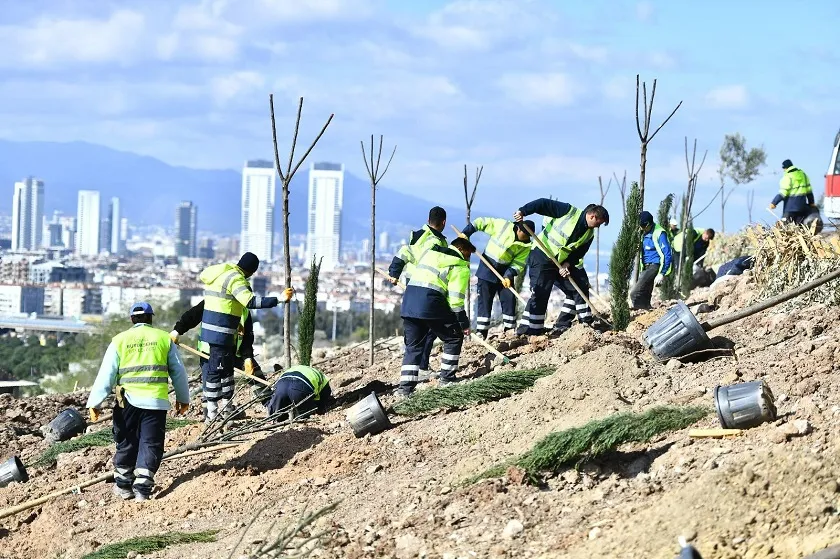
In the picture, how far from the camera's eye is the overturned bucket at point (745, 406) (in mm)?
6953

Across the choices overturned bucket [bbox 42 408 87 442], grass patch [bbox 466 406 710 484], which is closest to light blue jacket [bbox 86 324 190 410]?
grass patch [bbox 466 406 710 484]

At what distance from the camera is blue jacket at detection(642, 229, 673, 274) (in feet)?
48.5

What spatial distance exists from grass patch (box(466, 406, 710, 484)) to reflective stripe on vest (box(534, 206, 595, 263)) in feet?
17.1

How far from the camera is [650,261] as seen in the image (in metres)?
15.0

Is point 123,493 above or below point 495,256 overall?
below

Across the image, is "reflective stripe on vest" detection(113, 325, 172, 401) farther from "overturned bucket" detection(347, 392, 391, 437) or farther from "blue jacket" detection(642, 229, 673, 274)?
"blue jacket" detection(642, 229, 673, 274)

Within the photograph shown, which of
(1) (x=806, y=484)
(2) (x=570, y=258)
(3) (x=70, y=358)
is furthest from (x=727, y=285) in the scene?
(3) (x=70, y=358)

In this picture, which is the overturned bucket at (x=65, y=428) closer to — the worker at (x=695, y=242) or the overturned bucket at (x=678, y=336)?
the overturned bucket at (x=678, y=336)

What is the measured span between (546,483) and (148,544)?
8.56 feet

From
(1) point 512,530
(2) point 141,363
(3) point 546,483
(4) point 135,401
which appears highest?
(2) point 141,363

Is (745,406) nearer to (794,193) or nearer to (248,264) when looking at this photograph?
(248,264)

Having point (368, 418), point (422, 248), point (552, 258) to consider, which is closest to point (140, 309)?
point (368, 418)

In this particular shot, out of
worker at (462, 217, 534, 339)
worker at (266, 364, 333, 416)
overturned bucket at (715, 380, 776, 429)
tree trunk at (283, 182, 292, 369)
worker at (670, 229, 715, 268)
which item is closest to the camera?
overturned bucket at (715, 380, 776, 429)

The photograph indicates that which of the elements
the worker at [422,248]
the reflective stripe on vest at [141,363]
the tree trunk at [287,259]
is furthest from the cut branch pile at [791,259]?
the reflective stripe on vest at [141,363]
